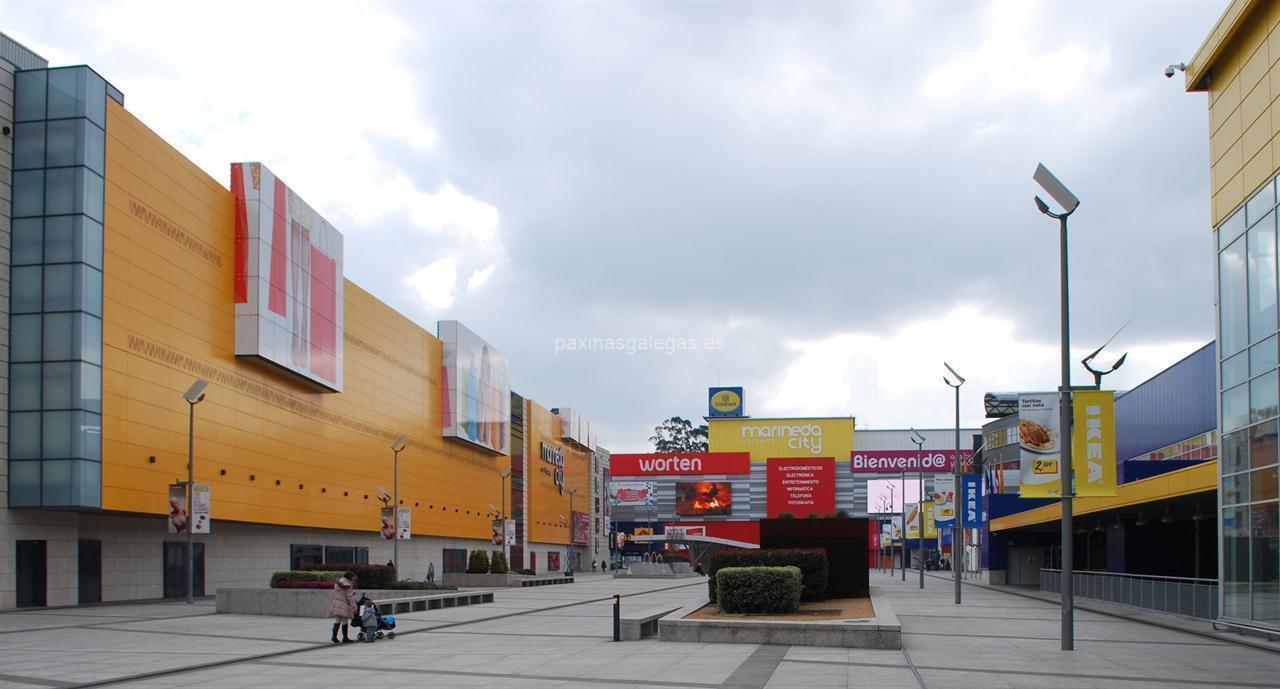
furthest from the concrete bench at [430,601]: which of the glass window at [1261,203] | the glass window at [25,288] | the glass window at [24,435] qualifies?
the glass window at [1261,203]

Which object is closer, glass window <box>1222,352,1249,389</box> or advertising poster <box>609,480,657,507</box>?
glass window <box>1222,352,1249,389</box>

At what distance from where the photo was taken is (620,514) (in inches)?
5212

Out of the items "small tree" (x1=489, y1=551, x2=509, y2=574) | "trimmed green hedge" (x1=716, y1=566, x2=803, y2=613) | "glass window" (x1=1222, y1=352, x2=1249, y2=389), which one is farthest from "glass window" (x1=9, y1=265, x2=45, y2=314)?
"glass window" (x1=1222, y1=352, x2=1249, y2=389)

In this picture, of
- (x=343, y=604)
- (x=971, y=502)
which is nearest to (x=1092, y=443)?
(x=343, y=604)

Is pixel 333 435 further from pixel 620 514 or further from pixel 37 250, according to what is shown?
pixel 620 514

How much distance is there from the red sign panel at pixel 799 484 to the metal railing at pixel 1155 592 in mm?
68605

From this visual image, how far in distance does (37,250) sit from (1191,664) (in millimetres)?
32580

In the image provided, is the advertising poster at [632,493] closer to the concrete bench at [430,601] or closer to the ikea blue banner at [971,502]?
the ikea blue banner at [971,502]

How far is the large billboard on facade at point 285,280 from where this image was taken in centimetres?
4591

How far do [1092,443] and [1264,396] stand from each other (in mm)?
4536

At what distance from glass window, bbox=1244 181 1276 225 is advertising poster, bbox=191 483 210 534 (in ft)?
101

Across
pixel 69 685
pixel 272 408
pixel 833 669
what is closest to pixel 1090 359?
pixel 833 669

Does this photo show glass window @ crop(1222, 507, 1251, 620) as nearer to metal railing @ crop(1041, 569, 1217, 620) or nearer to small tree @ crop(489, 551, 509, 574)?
metal railing @ crop(1041, 569, 1217, 620)

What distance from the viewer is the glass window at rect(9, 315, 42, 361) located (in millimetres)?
35031
